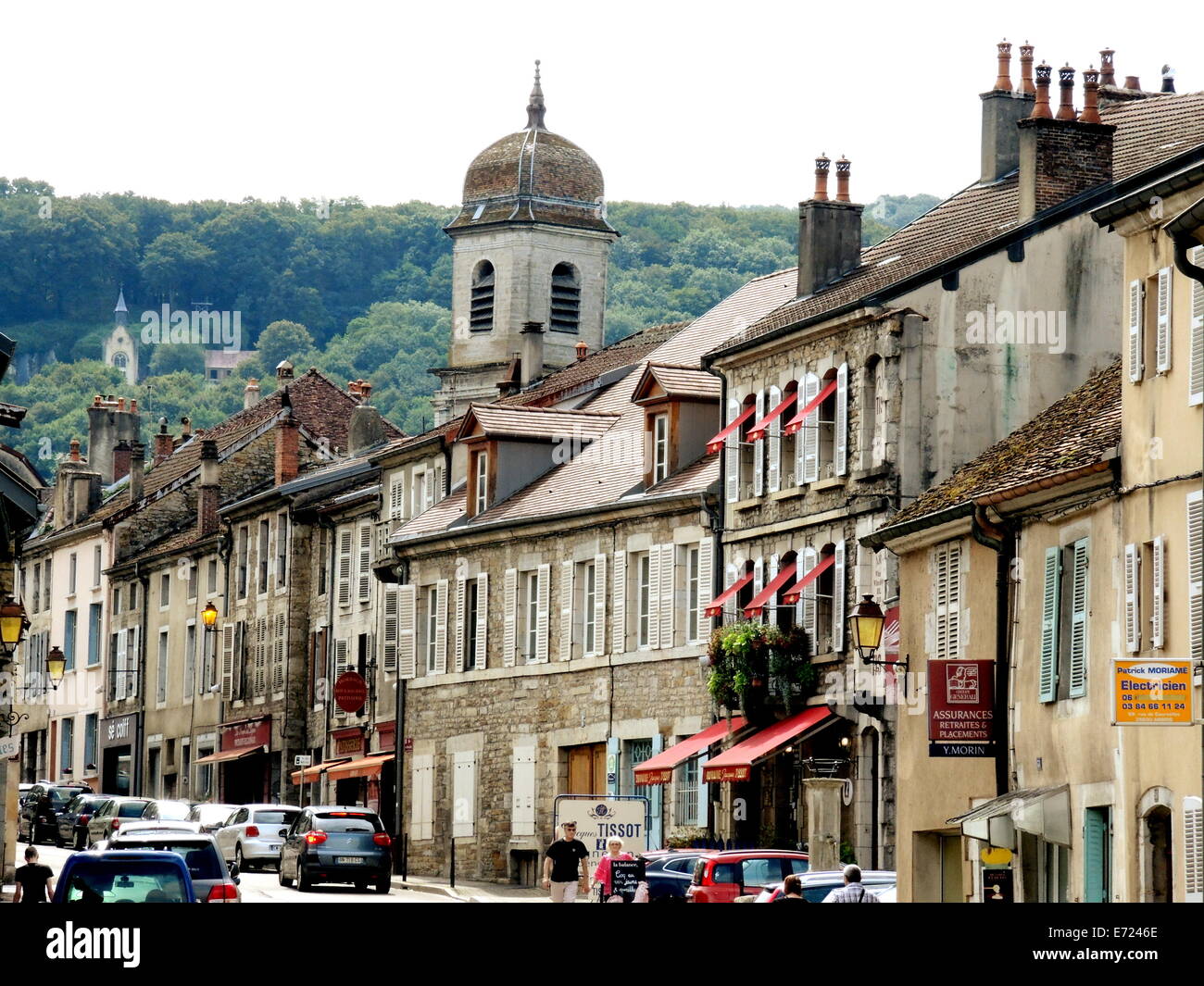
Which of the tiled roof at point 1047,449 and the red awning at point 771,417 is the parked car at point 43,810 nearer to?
the red awning at point 771,417

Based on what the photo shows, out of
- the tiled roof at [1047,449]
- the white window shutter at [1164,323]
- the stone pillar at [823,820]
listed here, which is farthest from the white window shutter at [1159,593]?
the stone pillar at [823,820]

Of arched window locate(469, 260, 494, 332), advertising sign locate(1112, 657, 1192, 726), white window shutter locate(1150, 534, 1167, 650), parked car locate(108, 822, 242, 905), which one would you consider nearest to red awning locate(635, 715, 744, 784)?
parked car locate(108, 822, 242, 905)

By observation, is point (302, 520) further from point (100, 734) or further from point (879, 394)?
point (879, 394)

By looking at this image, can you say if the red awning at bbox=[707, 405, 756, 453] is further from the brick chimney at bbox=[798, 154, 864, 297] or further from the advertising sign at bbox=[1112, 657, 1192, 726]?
the advertising sign at bbox=[1112, 657, 1192, 726]

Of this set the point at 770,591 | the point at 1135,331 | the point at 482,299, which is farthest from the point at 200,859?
the point at 482,299

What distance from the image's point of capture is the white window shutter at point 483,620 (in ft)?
169

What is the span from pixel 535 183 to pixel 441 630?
1595 inches

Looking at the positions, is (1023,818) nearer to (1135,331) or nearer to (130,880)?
(1135,331)

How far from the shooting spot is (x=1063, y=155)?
130 ft

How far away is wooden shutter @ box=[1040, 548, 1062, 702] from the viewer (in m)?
29.6

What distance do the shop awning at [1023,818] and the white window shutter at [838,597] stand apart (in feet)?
35.0

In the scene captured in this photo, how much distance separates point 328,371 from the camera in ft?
411
